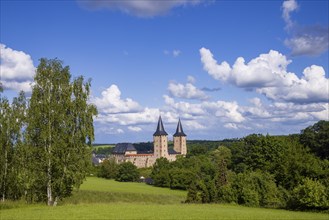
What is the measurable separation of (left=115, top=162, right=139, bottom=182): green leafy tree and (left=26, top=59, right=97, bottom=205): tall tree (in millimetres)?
92190

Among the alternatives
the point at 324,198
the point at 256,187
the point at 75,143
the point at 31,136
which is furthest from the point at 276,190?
the point at 31,136

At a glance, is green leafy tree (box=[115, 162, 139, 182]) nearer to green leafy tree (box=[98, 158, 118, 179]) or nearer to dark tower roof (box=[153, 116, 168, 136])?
green leafy tree (box=[98, 158, 118, 179])

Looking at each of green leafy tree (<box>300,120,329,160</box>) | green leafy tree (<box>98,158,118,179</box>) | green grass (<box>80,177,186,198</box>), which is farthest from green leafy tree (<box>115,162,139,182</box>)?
green leafy tree (<box>300,120,329,160</box>)

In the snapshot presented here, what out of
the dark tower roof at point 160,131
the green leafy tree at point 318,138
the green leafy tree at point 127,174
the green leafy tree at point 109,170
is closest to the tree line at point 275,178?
the green leafy tree at point 318,138

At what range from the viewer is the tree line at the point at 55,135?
36594 mm

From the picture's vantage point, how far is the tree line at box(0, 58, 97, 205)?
1441 inches

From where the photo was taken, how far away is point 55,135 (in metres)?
36.6

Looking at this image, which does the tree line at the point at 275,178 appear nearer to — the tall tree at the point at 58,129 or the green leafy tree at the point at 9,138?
the tall tree at the point at 58,129

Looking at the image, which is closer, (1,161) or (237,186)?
(1,161)

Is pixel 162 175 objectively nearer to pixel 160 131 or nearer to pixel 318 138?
pixel 318 138

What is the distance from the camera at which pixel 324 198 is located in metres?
38.1

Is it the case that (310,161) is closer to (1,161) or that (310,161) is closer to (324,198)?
(324,198)

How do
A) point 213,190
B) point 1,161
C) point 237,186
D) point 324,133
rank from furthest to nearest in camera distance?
1. point 324,133
2. point 213,190
3. point 237,186
4. point 1,161

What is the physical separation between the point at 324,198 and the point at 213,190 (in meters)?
23.6
